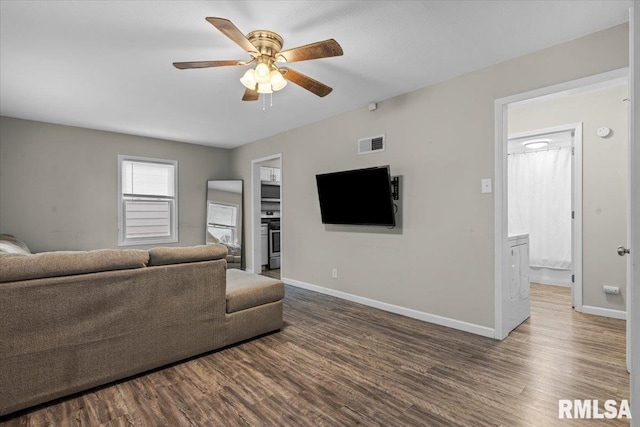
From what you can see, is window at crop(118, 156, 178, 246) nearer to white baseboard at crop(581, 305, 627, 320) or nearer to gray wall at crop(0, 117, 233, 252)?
gray wall at crop(0, 117, 233, 252)

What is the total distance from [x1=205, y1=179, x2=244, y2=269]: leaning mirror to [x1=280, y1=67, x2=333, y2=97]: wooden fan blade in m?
3.81

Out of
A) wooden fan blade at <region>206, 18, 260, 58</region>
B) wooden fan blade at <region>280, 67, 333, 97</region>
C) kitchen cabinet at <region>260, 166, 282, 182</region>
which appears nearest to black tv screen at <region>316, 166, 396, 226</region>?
wooden fan blade at <region>280, 67, 333, 97</region>

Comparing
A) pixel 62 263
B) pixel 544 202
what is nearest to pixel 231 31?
pixel 62 263

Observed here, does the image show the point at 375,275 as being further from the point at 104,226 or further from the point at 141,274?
the point at 104,226

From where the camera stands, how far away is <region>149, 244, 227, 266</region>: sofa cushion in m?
2.38

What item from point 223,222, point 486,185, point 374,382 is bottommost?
point 374,382

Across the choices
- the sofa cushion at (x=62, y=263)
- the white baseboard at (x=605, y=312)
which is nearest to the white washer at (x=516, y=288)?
the white baseboard at (x=605, y=312)

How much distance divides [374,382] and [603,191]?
344 cm

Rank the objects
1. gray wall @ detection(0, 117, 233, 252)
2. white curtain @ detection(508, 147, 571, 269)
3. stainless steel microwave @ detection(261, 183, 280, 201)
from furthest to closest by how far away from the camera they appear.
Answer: stainless steel microwave @ detection(261, 183, 280, 201), white curtain @ detection(508, 147, 571, 269), gray wall @ detection(0, 117, 233, 252)

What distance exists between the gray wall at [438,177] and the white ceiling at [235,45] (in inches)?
6.9

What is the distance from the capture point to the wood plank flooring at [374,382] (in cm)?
184

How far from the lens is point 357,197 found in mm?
3848

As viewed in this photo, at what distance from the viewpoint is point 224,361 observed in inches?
99.7

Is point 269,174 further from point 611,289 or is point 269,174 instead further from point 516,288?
point 611,289
